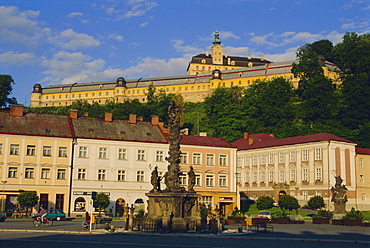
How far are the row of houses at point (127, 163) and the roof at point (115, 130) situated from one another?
0.41 ft

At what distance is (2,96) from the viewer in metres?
136

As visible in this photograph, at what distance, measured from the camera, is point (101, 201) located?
55.5 m

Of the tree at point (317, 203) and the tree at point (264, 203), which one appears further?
the tree at point (264, 203)

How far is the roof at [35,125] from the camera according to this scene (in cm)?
5872

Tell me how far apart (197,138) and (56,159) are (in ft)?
67.6

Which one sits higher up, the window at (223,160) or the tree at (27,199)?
the window at (223,160)

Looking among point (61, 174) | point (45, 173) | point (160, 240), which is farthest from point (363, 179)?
point (160, 240)

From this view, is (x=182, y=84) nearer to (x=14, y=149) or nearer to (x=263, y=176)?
(x=263, y=176)

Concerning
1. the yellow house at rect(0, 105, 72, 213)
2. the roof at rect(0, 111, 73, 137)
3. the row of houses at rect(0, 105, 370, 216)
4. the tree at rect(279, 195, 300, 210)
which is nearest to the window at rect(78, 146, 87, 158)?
the row of houses at rect(0, 105, 370, 216)

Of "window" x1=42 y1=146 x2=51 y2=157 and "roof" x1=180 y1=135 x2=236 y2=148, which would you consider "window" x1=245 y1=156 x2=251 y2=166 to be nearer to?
"roof" x1=180 y1=135 x2=236 y2=148

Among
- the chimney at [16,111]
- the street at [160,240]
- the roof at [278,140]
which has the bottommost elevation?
the street at [160,240]

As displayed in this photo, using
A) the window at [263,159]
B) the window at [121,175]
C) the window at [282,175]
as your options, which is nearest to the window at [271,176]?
the window at [282,175]

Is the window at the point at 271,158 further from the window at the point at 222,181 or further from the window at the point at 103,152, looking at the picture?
the window at the point at 103,152

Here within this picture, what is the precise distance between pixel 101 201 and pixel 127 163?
8898 millimetres
